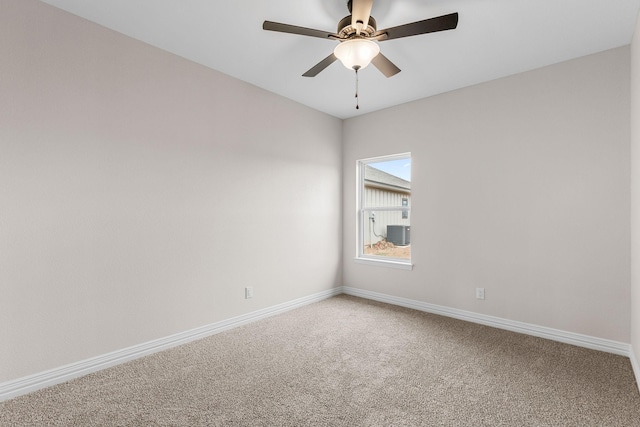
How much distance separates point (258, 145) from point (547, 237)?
304 centimetres

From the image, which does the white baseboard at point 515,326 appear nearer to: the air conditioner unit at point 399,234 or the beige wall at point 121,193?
the air conditioner unit at point 399,234

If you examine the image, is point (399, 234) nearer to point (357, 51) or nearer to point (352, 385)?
point (352, 385)

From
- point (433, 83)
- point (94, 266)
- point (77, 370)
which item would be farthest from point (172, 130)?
point (433, 83)

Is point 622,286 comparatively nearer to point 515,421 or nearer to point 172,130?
point 515,421

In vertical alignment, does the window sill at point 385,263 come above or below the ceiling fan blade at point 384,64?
below

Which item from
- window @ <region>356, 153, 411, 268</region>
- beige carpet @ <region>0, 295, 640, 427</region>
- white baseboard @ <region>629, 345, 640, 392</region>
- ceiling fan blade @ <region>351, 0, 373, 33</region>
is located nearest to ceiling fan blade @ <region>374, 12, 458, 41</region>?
ceiling fan blade @ <region>351, 0, 373, 33</region>

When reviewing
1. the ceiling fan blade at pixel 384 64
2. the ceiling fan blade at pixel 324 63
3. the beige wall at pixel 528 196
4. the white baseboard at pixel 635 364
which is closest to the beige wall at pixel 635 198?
the white baseboard at pixel 635 364

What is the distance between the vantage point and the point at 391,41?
8.45ft

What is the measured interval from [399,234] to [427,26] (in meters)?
2.72

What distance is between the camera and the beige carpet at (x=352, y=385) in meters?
1.81

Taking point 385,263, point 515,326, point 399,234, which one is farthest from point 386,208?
point 515,326

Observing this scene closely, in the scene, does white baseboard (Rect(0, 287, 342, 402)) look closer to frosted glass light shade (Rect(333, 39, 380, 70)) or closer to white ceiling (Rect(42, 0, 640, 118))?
white ceiling (Rect(42, 0, 640, 118))

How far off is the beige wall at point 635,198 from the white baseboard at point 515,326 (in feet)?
0.64

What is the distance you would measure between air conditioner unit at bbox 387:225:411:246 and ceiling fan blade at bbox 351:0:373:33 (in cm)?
261
